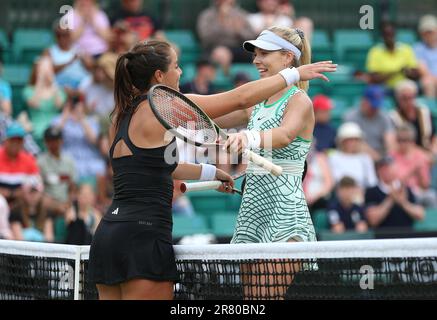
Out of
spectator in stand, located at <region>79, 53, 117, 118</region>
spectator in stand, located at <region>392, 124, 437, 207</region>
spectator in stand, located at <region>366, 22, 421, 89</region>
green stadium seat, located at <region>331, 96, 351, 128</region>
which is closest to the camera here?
spectator in stand, located at <region>79, 53, 117, 118</region>

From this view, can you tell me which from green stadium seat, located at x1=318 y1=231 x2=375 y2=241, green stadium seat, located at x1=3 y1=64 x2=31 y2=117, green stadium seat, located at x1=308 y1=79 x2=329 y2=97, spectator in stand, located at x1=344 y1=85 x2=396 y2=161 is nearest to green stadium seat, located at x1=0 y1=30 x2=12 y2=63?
green stadium seat, located at x1=3 y1=64 x2=31 y2=117

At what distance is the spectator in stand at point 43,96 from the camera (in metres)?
11.7

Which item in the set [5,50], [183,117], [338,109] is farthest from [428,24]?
[183,117]

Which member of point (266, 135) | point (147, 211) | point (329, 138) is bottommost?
point (147, 211)

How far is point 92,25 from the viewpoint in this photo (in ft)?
40.9

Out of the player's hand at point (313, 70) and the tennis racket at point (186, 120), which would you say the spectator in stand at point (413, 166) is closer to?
the player's hand at point (313, 70)

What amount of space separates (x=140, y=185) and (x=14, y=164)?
5933 millimetres

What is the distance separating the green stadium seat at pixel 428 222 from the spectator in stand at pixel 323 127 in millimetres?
1365

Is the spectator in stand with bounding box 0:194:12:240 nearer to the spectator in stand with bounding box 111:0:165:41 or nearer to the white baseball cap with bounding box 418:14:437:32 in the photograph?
the spectator in stand with bounding box 111:0:165:41

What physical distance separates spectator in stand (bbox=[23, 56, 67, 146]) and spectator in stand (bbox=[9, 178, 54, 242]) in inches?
57.9

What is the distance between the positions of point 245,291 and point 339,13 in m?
10.2

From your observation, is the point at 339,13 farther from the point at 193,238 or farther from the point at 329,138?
the point at 193,238

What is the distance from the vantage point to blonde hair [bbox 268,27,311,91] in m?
5.28
